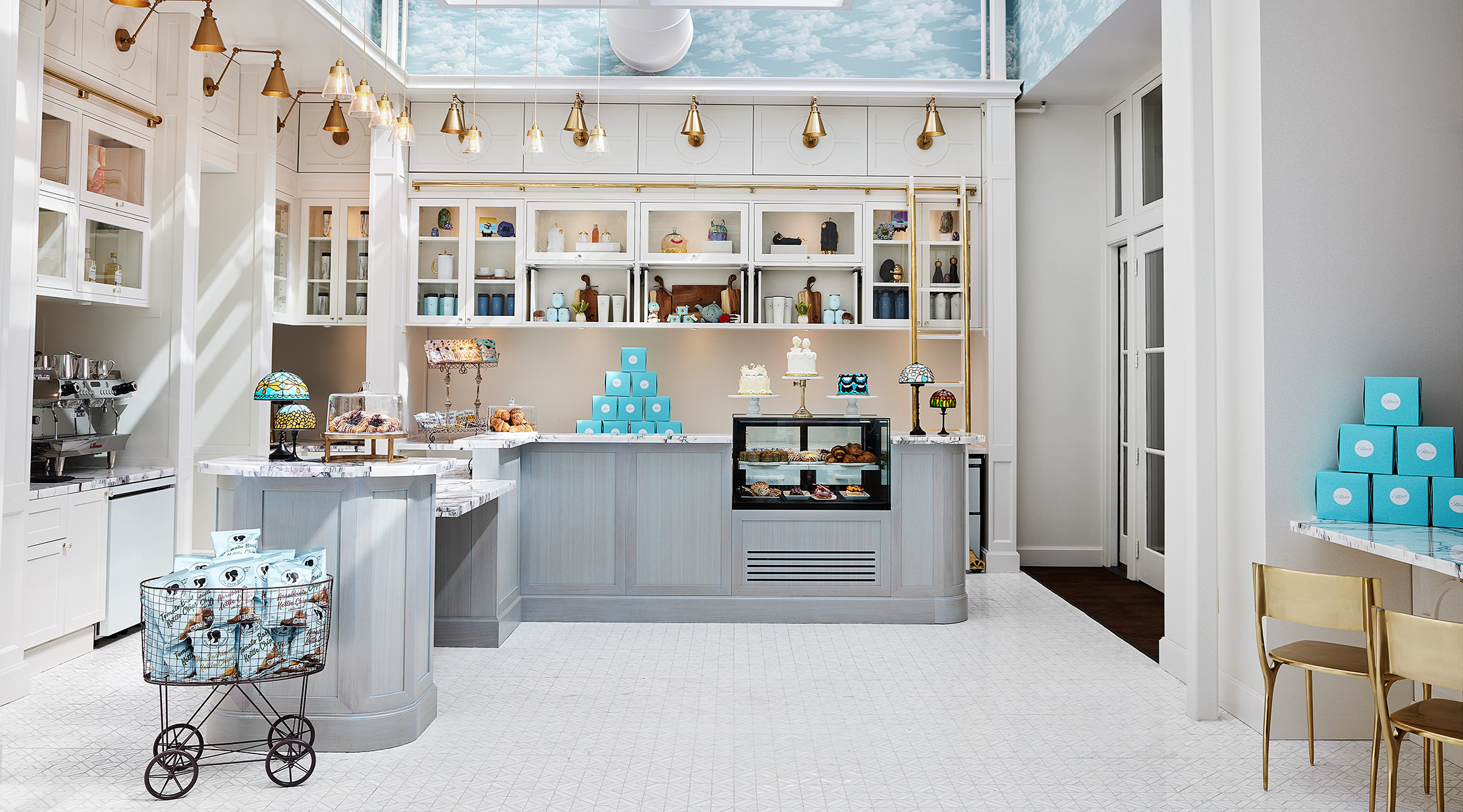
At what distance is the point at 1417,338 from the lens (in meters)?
3.41

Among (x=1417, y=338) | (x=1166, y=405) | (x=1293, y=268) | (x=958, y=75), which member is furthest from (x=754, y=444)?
(x=958, y=75)

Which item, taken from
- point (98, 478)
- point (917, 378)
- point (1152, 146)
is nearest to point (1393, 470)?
point (917, 378)

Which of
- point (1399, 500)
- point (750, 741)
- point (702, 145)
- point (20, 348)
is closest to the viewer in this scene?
point (1399, 500)

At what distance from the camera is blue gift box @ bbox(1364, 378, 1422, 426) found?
126 inches

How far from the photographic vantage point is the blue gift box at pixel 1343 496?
324 centimetres

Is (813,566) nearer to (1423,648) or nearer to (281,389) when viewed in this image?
(281,389)

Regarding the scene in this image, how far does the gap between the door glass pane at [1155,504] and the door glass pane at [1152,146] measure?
1.89 m

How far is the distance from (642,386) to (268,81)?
9.15 feet

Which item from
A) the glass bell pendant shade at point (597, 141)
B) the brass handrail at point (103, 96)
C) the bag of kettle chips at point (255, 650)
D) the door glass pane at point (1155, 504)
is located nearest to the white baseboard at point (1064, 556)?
the door glass pane at point (1155, 504)

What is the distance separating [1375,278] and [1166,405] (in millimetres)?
920

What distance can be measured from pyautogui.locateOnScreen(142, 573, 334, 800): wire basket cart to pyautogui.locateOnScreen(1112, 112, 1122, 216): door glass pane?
6.12 metres

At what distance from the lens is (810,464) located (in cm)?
521

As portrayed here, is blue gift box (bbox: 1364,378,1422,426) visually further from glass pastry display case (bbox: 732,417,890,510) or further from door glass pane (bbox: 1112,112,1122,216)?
door glass pane (bbox: 1112,112,1122,216)

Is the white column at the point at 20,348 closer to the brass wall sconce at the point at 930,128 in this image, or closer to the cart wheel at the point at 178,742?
the cart wheel at the point at 178,742
